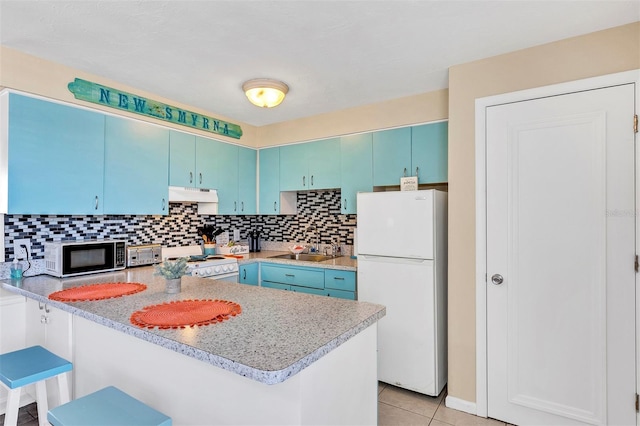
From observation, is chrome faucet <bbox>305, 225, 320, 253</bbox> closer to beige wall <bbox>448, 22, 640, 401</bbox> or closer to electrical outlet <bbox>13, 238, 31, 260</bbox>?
beige wall <bbox>448, 22, 640, 401</bbox>

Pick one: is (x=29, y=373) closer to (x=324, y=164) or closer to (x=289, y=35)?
(x=289, y=35)

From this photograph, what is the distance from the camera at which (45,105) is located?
2.50 m

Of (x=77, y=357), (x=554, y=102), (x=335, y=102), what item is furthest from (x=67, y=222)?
(x=554, y=102)

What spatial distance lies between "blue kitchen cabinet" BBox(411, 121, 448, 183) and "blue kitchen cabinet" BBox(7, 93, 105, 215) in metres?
2.67

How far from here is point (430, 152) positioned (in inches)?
123

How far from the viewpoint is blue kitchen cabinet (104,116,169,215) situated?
2887 mm

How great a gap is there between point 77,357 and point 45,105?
1.78 metres

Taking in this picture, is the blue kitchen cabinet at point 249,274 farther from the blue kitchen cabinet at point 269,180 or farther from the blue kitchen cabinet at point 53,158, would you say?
the blue kitchen cabinet at point 53,158

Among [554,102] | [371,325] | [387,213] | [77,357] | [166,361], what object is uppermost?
[554,102]

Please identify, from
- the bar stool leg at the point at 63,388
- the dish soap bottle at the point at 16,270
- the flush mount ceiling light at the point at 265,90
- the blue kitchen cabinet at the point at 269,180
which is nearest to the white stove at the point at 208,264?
the blue kitchen cabinet at the point at 269,180

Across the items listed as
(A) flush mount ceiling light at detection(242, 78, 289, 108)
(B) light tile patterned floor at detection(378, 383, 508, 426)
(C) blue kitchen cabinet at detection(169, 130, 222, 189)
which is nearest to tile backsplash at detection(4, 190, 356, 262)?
(C) blue kitchen cabinet at detection(169, 130, 222, 189)

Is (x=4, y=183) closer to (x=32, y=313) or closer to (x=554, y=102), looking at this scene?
(x=32, y=313)

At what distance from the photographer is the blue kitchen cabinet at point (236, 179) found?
3855 mm

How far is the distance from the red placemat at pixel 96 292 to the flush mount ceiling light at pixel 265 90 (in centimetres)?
166
